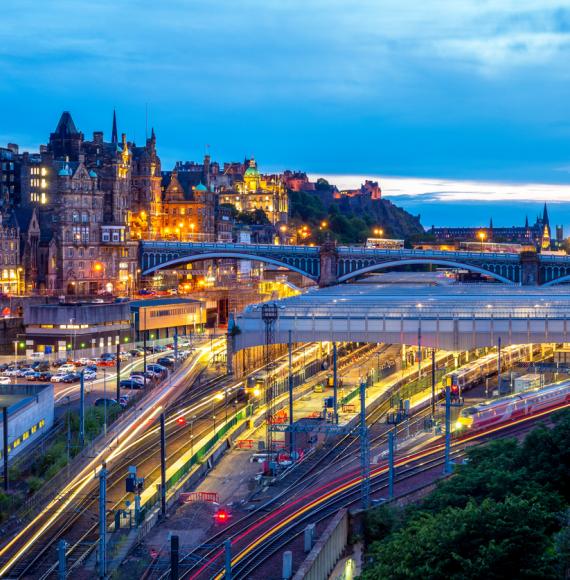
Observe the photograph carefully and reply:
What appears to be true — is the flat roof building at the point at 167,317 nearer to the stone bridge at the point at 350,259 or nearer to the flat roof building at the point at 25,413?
the stone bridge at the point at 350,259

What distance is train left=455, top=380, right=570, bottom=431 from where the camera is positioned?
55.4 metres

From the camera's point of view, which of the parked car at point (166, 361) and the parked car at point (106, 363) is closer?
the parked car at point (166, 361)

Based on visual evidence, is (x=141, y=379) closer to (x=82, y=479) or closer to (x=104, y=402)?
(x=104, y=402)

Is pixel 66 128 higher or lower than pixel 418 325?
higher

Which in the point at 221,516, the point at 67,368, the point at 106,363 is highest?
the point at 67,368

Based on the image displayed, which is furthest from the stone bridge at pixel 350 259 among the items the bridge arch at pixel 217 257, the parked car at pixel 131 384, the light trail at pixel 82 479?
the light trail at pixel 82 479

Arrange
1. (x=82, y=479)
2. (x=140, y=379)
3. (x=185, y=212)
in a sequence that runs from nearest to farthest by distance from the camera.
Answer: (x=82, y=479)
(x=140, y=379)
(x=185, y=212)

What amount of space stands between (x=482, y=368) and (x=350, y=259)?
59.6 m

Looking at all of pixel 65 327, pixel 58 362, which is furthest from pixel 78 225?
pixel 58 362

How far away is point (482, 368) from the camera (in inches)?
2864

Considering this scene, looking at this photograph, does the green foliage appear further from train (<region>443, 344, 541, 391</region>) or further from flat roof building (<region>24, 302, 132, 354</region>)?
flat roof building (<region>24, 302, 132, 354</region>)

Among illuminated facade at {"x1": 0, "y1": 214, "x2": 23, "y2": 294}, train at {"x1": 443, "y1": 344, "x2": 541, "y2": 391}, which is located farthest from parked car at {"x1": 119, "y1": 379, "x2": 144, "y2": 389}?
illuminated facade at {"x1": 0, "y1": 214, "x2": 23, "y2": 294}

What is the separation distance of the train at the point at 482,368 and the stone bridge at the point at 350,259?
4219 cm

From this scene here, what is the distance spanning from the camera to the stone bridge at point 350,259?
414 ft
